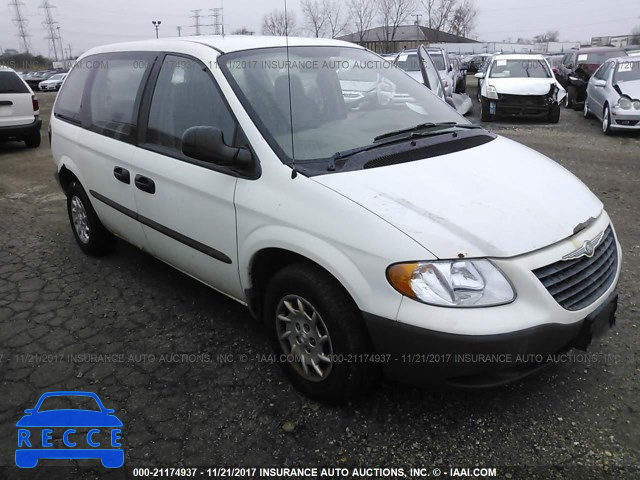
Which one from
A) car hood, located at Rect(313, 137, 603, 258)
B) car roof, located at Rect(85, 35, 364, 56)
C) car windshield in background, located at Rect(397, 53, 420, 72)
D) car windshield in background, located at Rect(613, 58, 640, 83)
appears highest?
car roof, located at Rect(85, 35, 364, 56)

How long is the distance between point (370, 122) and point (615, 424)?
2.00 meters

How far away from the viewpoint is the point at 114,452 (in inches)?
96.8

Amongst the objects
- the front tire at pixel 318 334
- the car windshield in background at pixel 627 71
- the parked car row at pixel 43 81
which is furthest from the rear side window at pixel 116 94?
the parked car row at pixel 43 81

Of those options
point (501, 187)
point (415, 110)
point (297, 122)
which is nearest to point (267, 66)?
point (297, 122)

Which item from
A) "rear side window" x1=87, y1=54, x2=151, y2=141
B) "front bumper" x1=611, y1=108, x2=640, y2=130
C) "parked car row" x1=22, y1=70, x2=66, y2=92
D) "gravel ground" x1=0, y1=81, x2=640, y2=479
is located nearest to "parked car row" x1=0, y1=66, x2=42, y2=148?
"gravel ground" x1=0, y1=81, x2=640, y2=479

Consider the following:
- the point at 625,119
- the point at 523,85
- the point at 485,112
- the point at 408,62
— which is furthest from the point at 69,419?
the point at 408,62

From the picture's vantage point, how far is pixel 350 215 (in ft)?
7.47

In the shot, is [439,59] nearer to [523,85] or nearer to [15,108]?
[523,85]

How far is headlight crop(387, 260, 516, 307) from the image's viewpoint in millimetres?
2119

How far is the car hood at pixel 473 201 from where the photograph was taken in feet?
7.12

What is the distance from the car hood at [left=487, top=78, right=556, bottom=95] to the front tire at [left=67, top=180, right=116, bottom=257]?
413 inches

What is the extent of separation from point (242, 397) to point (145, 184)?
1.51 m

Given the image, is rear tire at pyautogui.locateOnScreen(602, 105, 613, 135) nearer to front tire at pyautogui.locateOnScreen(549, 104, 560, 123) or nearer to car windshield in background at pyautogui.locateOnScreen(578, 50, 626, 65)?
front tire at pyautogui.locateOnScreen(549, 104, 560, 123)

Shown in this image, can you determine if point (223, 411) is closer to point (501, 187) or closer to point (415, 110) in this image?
point (501, 187)
